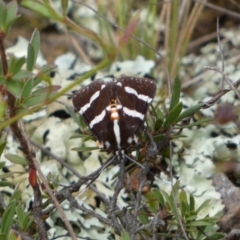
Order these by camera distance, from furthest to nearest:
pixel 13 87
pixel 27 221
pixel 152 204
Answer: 1. pixel 152 204
2. pixel 27 221
3. pixel 13 87

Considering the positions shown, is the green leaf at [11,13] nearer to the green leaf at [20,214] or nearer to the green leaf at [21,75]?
the green leaf at [21,75]

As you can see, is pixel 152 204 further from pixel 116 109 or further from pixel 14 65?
pixel 14 65

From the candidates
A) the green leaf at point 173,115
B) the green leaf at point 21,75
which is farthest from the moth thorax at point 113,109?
the green leaf at point 21,75

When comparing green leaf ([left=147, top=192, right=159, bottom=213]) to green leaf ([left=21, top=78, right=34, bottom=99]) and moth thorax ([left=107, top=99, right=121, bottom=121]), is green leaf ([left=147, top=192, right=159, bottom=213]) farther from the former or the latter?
green leaf ([left=21, top=78, right=34, bottom=99])

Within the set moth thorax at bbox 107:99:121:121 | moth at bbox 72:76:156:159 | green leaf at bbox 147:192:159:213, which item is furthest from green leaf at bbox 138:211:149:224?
moth thorax at bbox 107:99:121:121

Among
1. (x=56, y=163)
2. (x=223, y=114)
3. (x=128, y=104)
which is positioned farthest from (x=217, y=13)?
(x=223, y=114)

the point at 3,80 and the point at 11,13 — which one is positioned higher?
the point at 11,13

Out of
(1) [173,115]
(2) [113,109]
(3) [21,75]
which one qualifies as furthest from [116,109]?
(3) [21,75]

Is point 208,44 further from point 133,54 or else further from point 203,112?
point 203,112

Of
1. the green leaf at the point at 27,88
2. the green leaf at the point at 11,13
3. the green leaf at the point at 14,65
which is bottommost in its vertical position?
the green leaf at the point at 27,88
